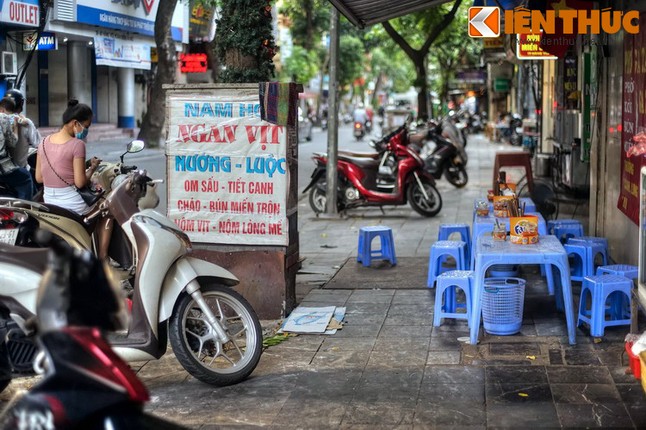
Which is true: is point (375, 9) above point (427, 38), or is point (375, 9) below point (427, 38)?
below

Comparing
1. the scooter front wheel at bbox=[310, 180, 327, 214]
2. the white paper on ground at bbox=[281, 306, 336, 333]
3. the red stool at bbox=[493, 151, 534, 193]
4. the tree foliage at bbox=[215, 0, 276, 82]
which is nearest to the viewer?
the white paper on ground at bbox=[281, 306, 336, 333]

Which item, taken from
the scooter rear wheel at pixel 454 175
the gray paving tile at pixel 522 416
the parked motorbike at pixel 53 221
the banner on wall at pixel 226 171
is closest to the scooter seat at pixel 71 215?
the parked motorbike at pixel 53 221

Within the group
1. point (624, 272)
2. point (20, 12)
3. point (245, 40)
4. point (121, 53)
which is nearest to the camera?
Answer: point (624, 272)

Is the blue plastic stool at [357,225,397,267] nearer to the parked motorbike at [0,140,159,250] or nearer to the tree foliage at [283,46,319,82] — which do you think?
the parked motorbike at [0,140,159,250]

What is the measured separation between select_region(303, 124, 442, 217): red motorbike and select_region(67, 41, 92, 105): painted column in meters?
17.7

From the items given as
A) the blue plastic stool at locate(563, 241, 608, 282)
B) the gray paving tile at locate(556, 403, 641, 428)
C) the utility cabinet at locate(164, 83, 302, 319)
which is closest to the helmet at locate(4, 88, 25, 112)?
the utility cabinet at locate(164, 83, 302, 319)

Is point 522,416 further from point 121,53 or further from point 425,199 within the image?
point 121,53

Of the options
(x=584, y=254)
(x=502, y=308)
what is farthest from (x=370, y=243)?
(x=502, y=308)

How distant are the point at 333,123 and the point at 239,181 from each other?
22.9 ft

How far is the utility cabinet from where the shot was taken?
738cm

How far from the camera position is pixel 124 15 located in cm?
2966

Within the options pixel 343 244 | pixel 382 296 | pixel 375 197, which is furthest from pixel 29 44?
pixel 382 296

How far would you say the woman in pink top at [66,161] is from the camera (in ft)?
24.3

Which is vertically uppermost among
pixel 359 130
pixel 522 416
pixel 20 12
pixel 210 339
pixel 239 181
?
pixel 20 12
